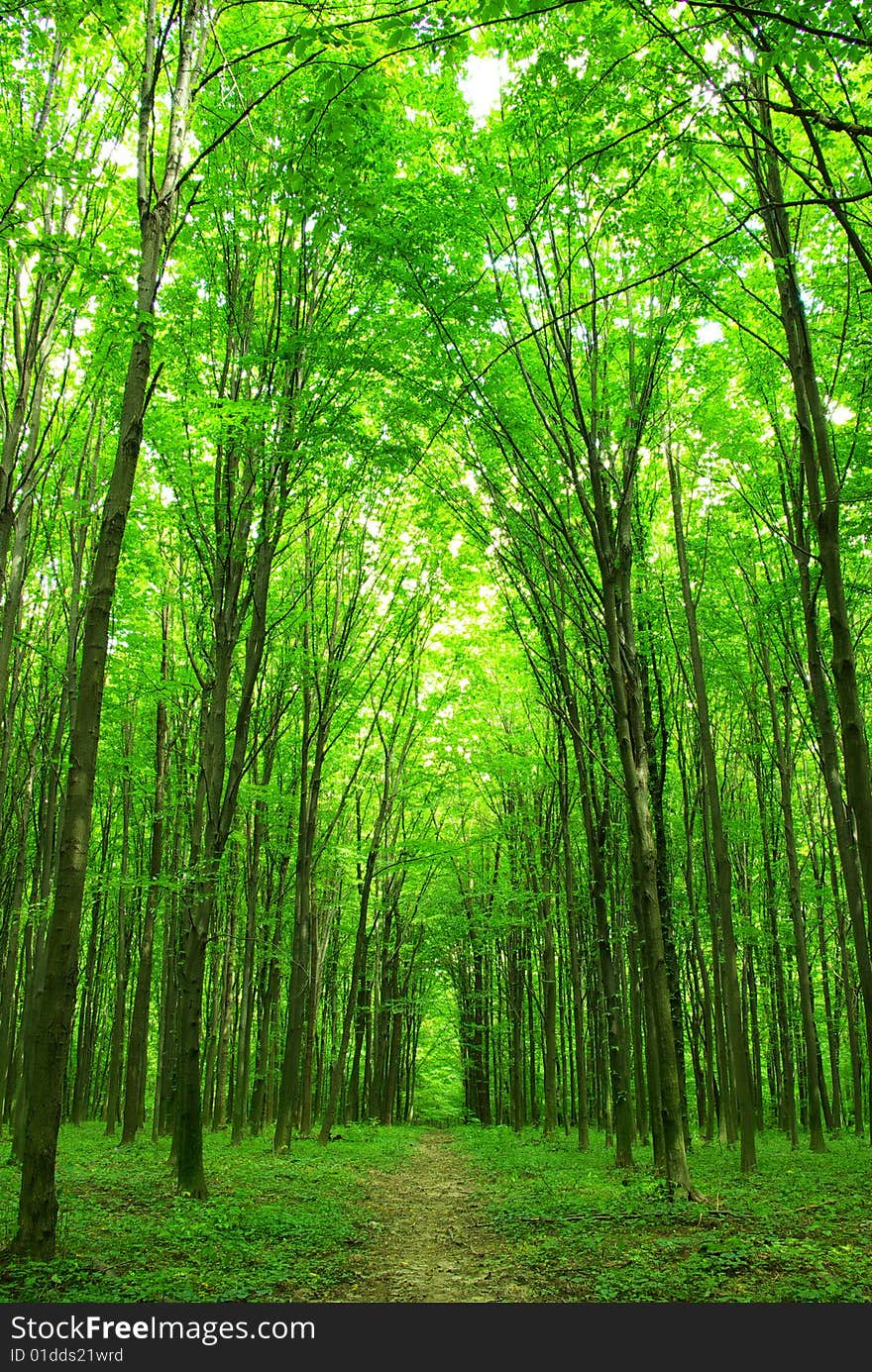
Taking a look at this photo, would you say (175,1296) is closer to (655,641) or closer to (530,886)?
(655,641)

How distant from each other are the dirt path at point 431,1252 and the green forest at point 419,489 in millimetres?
117

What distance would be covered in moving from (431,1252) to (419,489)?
1154 cm

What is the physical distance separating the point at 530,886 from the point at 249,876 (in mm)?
9016

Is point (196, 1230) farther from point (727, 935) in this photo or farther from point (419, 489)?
point (419, 489)

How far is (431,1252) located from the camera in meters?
7.22

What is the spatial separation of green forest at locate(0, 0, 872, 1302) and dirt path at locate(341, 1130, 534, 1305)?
0.12 m

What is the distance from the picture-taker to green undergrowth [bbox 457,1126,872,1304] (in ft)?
17.4

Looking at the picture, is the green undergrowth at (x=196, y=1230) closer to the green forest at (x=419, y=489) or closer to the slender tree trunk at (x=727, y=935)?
the green forest at (x=419, y=489)

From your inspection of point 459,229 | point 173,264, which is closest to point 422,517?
point 173,264

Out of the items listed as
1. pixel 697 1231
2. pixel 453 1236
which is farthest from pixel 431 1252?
pixel 697 1231

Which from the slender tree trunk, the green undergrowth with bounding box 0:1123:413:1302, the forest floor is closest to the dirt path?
the forest floor

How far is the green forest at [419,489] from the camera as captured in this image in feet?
18.7

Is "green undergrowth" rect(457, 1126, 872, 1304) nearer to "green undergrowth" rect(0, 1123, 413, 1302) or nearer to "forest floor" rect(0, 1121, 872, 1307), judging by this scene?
"forest floor" rect(0, 1121, 872, 1307)

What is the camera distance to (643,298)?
1027cm
